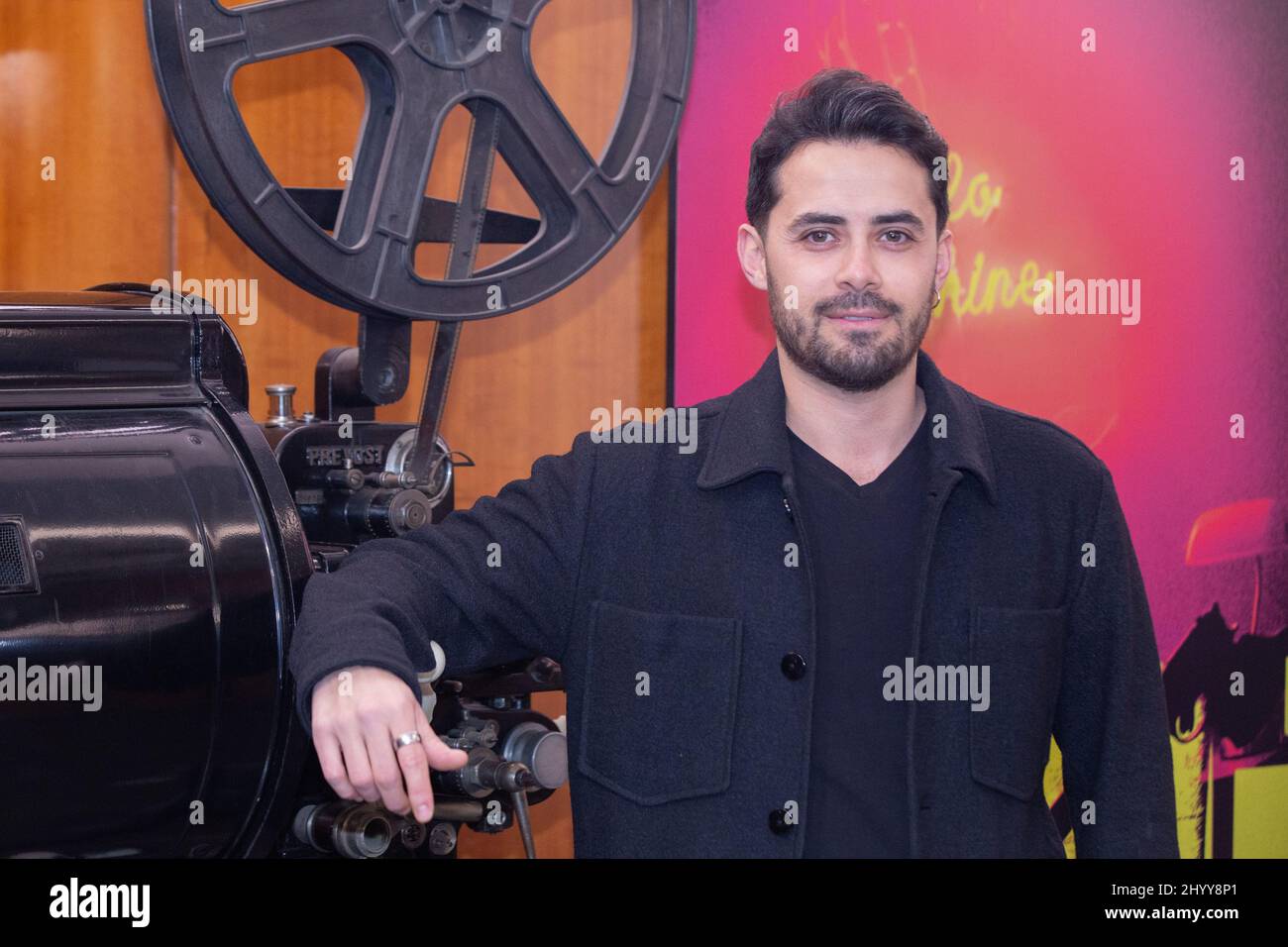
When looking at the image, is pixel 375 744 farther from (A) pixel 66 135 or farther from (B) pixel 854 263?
(A) pixel 66 135

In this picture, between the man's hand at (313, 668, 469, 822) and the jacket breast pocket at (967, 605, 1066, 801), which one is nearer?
the man's hand at (313, 668, 469, 822)

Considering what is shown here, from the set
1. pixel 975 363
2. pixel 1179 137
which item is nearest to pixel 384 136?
pixel 975 363

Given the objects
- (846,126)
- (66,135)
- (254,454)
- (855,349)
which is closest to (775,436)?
(855,349)

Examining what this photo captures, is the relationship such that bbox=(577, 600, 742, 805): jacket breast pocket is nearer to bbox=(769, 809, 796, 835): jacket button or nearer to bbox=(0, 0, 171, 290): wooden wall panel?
bbox=(769, 809, 796, 835): jacket button

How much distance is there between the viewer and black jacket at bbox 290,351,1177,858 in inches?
51.1

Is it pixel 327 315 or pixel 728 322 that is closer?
pixel 327 315

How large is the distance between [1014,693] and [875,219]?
1.64ft

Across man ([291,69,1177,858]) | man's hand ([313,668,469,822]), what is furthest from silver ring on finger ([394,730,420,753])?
man ([291,69,1177,858])

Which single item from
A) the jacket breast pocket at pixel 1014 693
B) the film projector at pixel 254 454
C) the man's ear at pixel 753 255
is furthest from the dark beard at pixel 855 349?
the film projector at pixel 254 454

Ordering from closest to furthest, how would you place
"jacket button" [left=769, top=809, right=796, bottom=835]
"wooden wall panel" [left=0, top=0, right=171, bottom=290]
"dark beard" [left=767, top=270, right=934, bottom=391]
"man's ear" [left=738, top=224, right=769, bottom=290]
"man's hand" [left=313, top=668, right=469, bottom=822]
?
"man's hand" [left=313, top=668, right=469, bottom=822], "jacket button" [left=769, top=809, right=796, bottom=835], "dark beard" [left=767, top=270, right=934, bottom=391], "man's ear" [left=738, top=224, right=769, bottom=290], "wooden wall panel" [left=0, top=0, right=171, bottom=290]

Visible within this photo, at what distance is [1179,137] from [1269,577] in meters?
→ 0.92

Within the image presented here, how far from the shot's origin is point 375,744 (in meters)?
1.02
